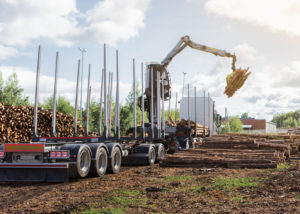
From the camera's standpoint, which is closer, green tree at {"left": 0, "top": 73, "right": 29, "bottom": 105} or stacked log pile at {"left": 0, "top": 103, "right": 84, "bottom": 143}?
stacked log pile at {"left": 0, "top": 103, "right": 84, "bottom": 143}

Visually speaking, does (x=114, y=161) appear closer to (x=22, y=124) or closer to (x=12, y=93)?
(x=22, y=124)

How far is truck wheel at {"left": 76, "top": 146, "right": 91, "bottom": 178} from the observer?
9.01 meters

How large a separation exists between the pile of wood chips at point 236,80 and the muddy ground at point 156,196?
11468 millimetres

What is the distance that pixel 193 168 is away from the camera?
12.5 meters

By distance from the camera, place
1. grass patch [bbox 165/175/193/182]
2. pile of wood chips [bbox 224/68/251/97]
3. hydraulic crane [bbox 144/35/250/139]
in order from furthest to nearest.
→ pile of wood chips [bbox 224/68/251/97] < hydraulic crane [bbox 144/35/250/139] < grass patch [bbox 165/175/193/182]

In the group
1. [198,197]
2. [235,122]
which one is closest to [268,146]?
[198,197]

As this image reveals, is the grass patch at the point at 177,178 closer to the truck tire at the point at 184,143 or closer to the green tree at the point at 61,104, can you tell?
the truck tire at the point at 184,143

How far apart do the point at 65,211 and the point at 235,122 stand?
301 feet

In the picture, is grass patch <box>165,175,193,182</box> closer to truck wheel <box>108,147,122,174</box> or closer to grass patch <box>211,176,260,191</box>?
grass patch <box>211,176,260,191</box>

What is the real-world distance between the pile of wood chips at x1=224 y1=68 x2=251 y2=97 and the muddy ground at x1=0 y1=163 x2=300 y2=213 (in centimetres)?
1147

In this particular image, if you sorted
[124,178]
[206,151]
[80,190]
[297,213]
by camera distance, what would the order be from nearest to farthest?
[297,213] → [80,190] → [124,178] → [206,151]

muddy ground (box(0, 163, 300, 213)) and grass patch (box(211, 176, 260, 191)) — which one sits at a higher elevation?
grass patch (box(211, 176, 260, 191))

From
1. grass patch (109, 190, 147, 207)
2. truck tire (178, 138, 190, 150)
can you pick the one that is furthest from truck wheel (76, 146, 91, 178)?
truck tire (178, 138, 190, 150)

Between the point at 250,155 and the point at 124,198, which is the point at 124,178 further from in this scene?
the point at 250,155
